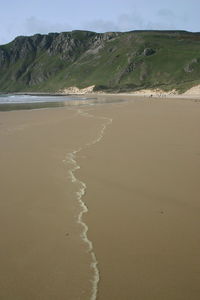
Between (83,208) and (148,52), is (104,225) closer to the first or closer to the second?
(83,208)

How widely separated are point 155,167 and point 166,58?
14795 cm

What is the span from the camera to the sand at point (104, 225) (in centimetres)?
413

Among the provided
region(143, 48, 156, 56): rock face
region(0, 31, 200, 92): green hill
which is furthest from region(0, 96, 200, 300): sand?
region(143, 48, 156, 56): rock face

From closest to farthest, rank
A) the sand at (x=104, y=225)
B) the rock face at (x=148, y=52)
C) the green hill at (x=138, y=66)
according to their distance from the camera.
→ the sand at (x=104, y=225), the green hill at (x=138, y=66), the rock face at (x=148, y=52)

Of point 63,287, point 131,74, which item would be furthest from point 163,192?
point 131,74

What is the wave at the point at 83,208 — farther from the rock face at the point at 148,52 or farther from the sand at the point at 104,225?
the rock face at the point at 148,52

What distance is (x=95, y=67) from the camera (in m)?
182

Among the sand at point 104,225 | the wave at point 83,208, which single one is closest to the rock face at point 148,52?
the wave at point 83,208

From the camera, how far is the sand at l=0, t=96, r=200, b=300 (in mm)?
4129

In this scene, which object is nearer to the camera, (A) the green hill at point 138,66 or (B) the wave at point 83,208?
(B) the wave at point 83,208

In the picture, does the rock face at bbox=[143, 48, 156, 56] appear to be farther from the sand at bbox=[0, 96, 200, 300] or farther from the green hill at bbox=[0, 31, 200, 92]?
the sand at bbox=[0, 96, 200, 300]

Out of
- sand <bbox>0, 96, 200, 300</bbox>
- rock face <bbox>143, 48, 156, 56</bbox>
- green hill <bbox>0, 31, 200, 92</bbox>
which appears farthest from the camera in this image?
rock face <bbox>143, 48, 156, 56</bbox>

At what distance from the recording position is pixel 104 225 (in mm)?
5828

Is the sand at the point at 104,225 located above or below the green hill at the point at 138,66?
below
